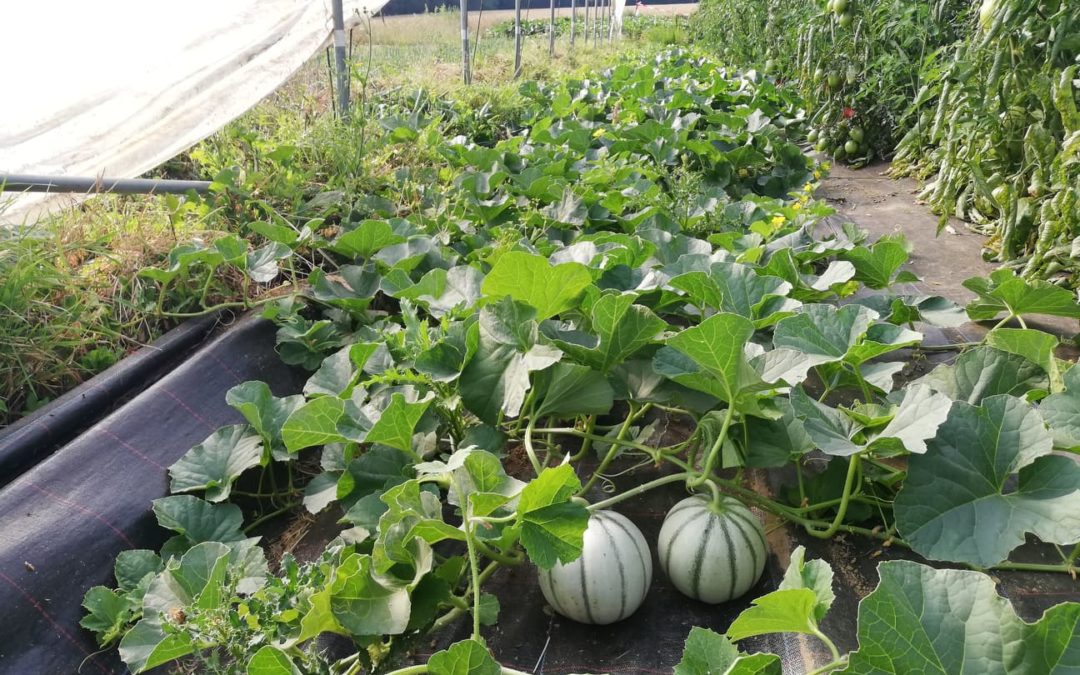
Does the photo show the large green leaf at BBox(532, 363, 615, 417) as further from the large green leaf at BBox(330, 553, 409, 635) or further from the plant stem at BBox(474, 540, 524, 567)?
the large green leaf at BBox(330, 553, 409, 635)

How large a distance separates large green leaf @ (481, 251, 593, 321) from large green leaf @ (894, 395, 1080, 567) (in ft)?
2.55

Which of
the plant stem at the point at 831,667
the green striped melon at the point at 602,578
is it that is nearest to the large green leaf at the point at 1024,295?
the green striped melon at the point at 602,578

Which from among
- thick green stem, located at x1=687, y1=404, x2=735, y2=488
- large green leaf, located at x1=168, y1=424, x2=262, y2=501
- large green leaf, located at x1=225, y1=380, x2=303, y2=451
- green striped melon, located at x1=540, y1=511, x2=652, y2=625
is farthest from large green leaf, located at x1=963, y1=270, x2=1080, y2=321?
large green leaf, located at x1=168, y1=424, x2=262, y2=501

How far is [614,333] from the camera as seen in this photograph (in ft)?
5.68

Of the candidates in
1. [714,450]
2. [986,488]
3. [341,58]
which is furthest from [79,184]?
[986,488]

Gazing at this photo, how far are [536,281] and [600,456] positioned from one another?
1.74 ft

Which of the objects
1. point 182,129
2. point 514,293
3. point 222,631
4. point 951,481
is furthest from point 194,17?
point 951,481

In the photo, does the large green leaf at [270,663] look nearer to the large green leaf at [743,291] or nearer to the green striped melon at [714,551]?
the green striped melon at [714,551]

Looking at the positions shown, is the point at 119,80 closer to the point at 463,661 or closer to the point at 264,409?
the point at 264,409

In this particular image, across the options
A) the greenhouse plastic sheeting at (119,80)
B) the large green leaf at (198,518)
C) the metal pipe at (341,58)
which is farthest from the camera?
the metal pipe at (341,58)

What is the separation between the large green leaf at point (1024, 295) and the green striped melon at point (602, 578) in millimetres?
1296

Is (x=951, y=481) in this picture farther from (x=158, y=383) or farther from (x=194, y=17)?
(x=194, y=17)

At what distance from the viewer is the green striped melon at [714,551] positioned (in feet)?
5.16

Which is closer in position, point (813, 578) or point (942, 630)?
point (942, 630)
